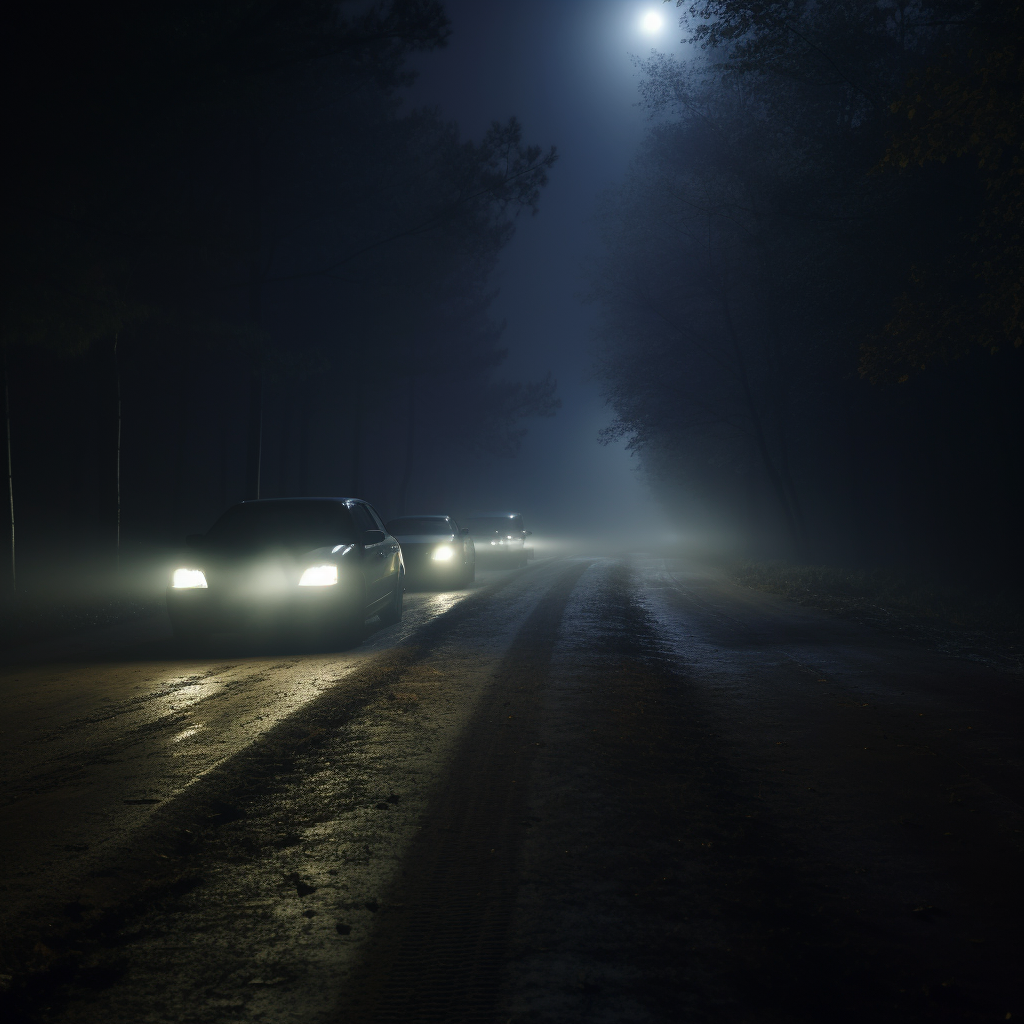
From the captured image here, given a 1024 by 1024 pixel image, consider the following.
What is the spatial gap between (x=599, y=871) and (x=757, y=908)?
2.28 feet

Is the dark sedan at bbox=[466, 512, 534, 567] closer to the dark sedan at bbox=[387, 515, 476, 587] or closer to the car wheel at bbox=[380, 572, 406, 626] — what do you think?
the dark sedan at bbox=[387, 515, 476, 587]

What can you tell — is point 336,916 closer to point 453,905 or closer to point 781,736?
point 453,905

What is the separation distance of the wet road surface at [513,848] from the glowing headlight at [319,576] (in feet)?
5.90

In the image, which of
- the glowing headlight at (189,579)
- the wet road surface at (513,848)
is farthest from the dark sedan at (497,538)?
the wet road surface at (513,848)

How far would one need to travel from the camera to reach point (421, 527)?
1925 centimetres

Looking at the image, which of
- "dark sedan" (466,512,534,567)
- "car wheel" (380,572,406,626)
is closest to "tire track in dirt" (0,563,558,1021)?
"car wheel" (380,572,406,626)

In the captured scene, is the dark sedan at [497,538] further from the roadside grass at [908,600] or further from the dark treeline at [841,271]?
the roadside grass at [908,600]

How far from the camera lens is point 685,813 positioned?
4328mm

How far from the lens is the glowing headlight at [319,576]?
383 inches

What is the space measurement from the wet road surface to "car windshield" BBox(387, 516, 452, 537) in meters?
10.8

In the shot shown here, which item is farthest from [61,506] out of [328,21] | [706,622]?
[706,622]

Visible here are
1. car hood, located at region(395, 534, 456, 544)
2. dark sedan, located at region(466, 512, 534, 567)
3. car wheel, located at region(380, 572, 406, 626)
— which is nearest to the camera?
car wheel, located at region(380, 572, 406, 626)

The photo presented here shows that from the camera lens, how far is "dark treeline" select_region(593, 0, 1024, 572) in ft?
40.7

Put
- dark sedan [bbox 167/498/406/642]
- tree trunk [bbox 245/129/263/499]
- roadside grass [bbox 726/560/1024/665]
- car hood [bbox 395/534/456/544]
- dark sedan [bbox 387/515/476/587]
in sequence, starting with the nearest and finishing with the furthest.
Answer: dark sedan [bbox 167/498/406/642] → roadside grass [bbox 726/560/1024/665] → dark sedan [bbox 387/515/476/587] → car hood [bbox 395/534/456/544] → tree trunk [bbox 245/129/263/499]
